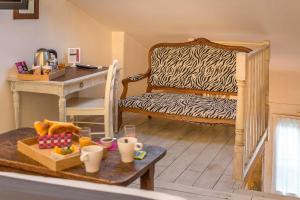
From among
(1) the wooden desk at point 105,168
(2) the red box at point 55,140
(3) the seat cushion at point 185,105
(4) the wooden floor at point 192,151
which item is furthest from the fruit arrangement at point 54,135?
(3) the seat cushion at point 185,105

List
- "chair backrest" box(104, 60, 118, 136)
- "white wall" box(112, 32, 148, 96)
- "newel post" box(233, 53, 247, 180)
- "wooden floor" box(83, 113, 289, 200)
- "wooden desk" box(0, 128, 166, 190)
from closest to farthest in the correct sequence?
"wooden desk" box(0, 128, 166, 190) < "wooden floor" box(83, 113, 289, 200) < "newel post" box(233, 53, 247, 180) < "chair backrest" box(104, 60, 118, 136) < "white wall" box(112, 32, 148, 96)

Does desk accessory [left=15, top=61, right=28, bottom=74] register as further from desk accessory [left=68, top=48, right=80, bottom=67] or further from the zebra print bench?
the zebra print bench

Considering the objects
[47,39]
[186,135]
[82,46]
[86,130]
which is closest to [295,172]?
[186,135]

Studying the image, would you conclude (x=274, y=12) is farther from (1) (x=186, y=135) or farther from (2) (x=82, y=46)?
(2) (x=82, y=46)

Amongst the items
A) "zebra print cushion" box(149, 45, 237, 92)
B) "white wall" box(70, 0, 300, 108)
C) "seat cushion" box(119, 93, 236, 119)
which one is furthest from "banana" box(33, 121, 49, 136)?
"zebra print cushion" box(149, 45, 237, 92)

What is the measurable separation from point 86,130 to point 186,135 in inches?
96.8

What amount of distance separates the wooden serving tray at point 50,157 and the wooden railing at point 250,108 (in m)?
1.61

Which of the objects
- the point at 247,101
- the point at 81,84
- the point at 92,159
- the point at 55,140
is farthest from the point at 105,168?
the point at 81,84

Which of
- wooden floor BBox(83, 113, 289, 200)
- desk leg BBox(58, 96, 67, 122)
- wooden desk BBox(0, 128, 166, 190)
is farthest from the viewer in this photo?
desk leg BBox(58, 96, 67, 122)

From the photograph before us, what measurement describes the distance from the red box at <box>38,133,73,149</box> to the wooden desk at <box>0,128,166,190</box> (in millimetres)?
111

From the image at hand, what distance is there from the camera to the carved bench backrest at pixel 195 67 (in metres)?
4.80

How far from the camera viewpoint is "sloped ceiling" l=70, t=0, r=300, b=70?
14.6ft

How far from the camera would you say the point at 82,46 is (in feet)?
16.8

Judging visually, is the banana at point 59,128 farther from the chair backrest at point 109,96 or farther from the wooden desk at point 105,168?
the chair backrest at point 109,96
